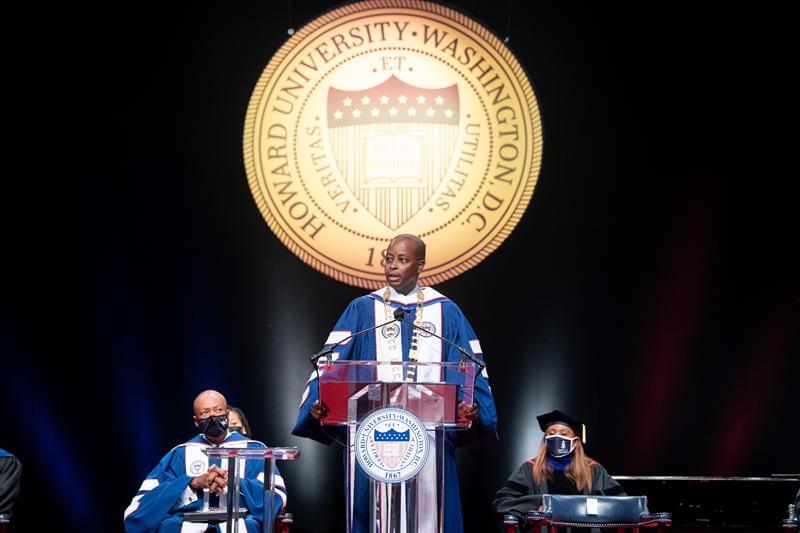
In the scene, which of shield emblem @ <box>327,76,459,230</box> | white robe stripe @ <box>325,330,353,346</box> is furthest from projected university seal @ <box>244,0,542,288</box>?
white robe stripe @ <box>325,330,353,346</box>

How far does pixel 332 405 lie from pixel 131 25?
11.1 ft

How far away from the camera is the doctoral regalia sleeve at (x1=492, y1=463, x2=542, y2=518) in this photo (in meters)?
5.18

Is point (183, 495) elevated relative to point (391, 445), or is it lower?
lower

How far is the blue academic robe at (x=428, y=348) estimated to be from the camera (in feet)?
14.0

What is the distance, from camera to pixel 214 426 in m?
4.73

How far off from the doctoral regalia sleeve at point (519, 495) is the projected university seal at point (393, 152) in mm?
1179

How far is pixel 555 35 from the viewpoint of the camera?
5934mm

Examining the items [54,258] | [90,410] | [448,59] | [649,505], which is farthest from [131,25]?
[649,505]

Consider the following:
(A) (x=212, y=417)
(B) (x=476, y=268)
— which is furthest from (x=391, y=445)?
(B) (x=476, y=268)

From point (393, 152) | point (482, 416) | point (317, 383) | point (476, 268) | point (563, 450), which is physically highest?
point (393, 152)

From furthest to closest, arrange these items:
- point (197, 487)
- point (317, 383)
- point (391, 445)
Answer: point (197, 487) → point (317, 383) → point (391, 445)

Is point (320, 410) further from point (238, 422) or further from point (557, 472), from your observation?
point (557, 472)

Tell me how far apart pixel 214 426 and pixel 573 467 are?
1.89 metres

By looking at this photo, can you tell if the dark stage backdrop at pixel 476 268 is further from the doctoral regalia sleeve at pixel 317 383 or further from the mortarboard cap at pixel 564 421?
the doctoral regalia sleeve at pixel 317 383
